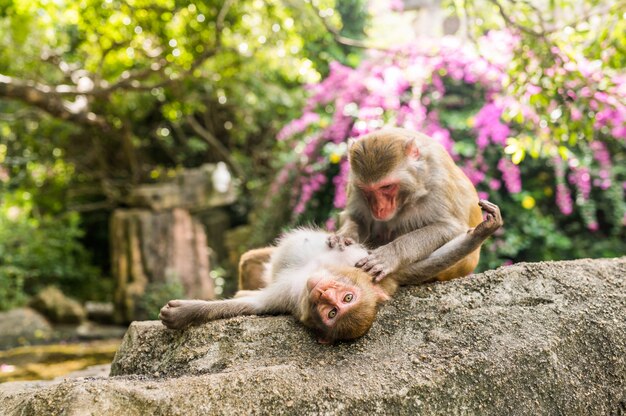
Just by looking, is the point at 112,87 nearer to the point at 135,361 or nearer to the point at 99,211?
the point at 135,361

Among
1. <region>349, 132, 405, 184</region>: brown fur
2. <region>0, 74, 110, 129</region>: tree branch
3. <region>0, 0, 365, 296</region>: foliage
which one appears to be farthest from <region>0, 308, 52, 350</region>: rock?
<region>349, 132, 405, 184</region>: brown fur

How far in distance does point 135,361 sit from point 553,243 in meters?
5.16

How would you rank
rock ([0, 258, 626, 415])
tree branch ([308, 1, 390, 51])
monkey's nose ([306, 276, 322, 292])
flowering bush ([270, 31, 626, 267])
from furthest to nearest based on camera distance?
flowering bush ([270, 31, 626, 267]), tree branch ([308, 1, 390, 51]), monkey's nose ([306, 276, 322, 292]), rock ([0, 258, 626, 415])

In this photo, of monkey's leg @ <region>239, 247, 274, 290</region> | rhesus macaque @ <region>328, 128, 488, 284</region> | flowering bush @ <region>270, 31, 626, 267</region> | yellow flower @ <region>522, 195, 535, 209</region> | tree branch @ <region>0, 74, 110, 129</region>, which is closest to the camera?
rhesus macaque @ <region>328, 128, 488, 284</region>

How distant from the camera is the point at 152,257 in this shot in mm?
8469

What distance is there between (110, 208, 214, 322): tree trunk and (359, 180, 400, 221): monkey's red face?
5.66 metres

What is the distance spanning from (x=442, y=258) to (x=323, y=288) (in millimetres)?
732

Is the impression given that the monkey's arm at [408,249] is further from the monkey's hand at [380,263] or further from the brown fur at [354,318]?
the brown fur at [354,318]

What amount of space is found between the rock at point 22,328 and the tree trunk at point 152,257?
3.63 ft

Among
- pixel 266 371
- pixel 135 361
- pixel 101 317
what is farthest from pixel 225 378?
pixel 101 317

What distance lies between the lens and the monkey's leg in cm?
372

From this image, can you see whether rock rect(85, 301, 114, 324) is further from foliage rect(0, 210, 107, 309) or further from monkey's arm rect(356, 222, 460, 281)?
monkey's arm rect(356, 222, 460, 281)

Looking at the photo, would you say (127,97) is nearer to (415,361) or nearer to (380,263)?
(380,263)

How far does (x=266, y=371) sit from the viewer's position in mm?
2232
